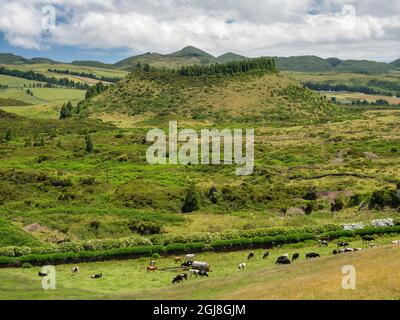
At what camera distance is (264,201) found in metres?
72.9

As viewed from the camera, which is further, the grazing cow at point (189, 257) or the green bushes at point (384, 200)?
the green bushes at point (384, 200)

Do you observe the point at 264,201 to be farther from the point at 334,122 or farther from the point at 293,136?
the point at 334,122

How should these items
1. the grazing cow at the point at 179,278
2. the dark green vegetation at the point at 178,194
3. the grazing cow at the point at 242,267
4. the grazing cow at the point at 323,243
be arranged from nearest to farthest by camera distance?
1. the grazing cow at the point at 179,278
2. the grazing cow at the point at 242,267
3. the grazing cow at the point at 323,243
4. the dark green vegetation at the point at 178,194

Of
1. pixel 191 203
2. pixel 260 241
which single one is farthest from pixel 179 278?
pixel 191 203

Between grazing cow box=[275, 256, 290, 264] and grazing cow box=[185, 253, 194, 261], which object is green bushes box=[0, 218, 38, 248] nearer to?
grazing cow box=[185, 253, 194, 261]

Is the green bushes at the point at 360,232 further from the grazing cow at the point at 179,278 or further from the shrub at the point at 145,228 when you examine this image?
the grazing cow at the point at 179,278

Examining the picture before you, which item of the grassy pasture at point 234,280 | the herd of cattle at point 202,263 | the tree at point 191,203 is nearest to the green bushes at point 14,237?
the grassy pasture at point 234,280

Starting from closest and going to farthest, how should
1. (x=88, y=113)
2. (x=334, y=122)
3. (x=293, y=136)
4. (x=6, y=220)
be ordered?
1. (x=6, y=220)
2. (x=293, y=136)
3. (x=334, y=122)
4. (x=88, y=113)

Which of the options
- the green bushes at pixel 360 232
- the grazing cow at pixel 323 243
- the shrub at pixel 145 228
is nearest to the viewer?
the grazing cow at pixel 323 243

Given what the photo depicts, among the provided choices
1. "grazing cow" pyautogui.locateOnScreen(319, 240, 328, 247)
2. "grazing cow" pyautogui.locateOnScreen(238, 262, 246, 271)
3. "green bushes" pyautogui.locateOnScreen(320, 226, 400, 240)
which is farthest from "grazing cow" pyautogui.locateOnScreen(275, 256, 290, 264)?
"green bushes" pyautogui.locateOnScreen(320, 226, 400, 240)

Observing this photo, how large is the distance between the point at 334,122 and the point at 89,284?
131 meters

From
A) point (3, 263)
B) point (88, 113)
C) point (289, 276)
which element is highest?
point (88, 113)

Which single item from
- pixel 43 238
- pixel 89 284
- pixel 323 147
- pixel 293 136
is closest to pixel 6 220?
pixel 43 238

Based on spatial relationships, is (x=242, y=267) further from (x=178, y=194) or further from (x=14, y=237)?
(x=178, y=194)
